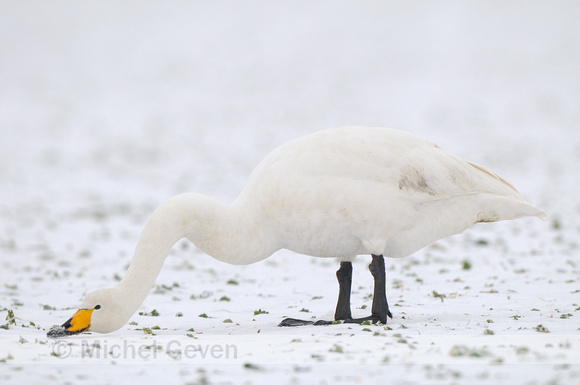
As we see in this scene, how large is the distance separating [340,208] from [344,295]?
3.61 ft

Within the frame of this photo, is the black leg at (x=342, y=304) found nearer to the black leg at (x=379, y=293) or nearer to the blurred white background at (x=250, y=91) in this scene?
the black leg at (x=379, y=293)

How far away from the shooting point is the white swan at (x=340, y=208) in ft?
20.2

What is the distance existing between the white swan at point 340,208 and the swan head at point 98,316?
8cm

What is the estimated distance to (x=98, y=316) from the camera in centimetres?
573

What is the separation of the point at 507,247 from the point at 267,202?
22.3 feet

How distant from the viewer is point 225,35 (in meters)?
44.3

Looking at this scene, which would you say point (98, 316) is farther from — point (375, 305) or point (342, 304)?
point (375, 305)

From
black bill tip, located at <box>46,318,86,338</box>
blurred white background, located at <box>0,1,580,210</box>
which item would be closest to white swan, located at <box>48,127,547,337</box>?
black bill tip, located at <box>46,318,86,338</box>

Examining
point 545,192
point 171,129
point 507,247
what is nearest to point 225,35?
point 171,129

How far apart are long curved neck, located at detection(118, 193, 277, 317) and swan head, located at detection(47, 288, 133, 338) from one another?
12.0 inches


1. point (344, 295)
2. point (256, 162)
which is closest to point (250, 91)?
point (256, 162)

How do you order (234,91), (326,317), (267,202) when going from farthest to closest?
(234,91)
(326,317)
(267,202)

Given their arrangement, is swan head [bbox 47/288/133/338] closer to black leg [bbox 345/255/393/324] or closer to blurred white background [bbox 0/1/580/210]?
black leg [bbox 345/255/393/324]

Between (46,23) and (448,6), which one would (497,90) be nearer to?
(448,6)
